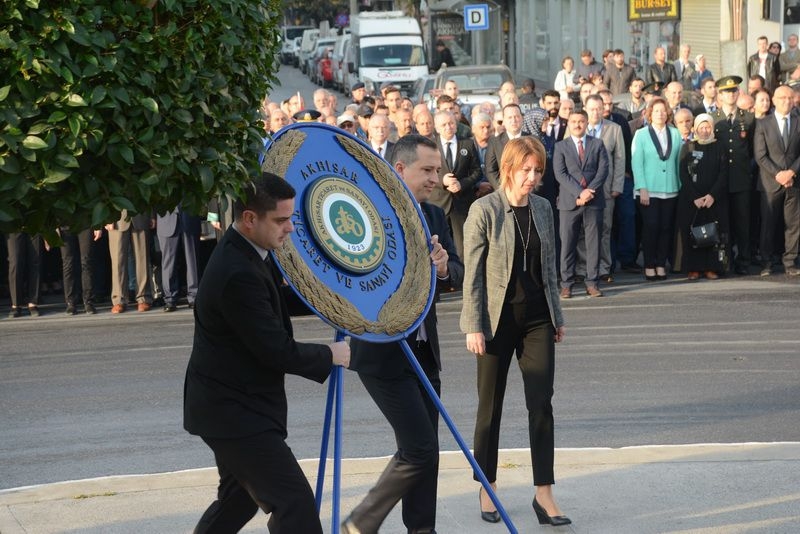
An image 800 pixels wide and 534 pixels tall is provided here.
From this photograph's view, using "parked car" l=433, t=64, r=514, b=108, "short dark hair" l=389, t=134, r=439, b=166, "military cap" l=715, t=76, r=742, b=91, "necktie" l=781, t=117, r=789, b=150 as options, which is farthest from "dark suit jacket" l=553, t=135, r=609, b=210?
"parked car" l=433, t=64, r=514, b=108

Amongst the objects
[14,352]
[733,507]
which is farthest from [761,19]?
[733,507]

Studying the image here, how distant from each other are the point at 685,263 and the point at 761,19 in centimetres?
1801

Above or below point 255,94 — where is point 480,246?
below

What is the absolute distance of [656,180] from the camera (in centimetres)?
1525

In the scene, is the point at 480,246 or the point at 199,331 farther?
the point at 480,246

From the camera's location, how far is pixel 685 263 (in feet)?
50.3

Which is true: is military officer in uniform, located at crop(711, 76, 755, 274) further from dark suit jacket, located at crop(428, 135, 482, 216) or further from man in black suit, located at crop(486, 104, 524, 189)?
dark suit jacket, located at crop(428, 135, 482, 216)

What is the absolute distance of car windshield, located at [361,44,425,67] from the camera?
4125 cm

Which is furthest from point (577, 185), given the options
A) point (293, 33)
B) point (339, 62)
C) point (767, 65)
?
point (293, 33)

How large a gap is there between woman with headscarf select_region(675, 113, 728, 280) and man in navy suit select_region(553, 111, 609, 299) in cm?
117

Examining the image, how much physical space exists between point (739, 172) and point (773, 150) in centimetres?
46

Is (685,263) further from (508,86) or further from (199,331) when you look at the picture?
(199,331)

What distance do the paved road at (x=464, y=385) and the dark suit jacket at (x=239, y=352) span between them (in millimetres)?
3214

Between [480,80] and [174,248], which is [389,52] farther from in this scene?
[174,248]
